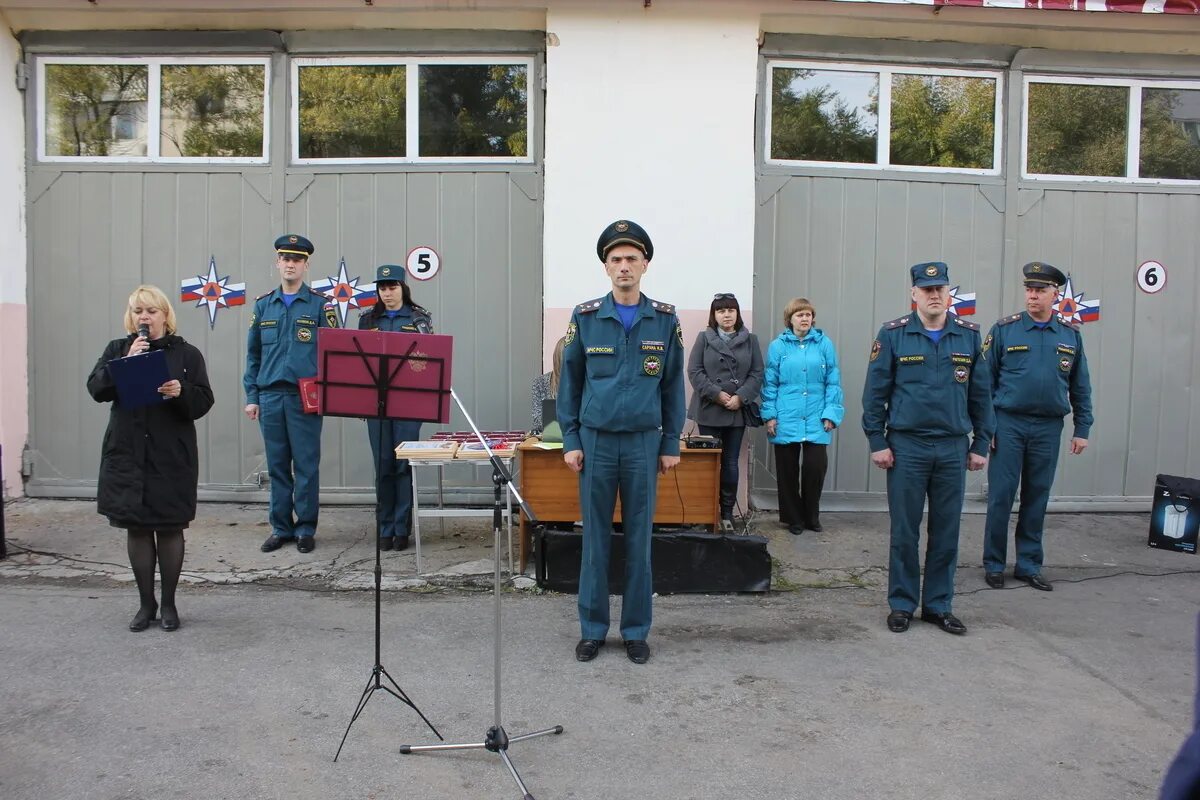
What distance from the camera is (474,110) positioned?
7.87m

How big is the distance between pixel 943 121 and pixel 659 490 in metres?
4.32

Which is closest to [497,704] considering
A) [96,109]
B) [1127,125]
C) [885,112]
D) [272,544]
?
[272,544]

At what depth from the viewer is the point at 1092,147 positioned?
26.9 ft

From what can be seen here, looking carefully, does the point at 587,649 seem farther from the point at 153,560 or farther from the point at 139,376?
the point at 139,376

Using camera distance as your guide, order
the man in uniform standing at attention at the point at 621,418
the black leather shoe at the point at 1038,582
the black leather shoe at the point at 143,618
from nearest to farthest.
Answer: the man in uniform standing at attention at the point at 621,418 < the black leather shoe at the point at 143,618 < the black leather shoe at the point at 1038,582

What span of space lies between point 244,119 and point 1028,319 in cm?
641

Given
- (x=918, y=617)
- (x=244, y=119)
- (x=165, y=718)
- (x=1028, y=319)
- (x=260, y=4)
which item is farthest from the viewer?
(x=244, y=119)

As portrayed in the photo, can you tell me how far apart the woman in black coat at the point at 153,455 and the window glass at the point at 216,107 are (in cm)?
336

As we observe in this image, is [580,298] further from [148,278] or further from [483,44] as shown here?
[148,278]

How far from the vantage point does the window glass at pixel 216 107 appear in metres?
7.95

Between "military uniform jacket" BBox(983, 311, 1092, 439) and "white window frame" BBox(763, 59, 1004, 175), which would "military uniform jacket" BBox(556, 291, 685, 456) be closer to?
"military uniform jacket" BBox(983, 311, 1092, 439)

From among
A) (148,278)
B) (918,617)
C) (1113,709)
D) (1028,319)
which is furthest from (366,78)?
(1113,709)

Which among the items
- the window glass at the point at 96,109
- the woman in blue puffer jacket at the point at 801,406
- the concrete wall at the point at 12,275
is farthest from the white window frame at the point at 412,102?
the woman in blue puffer jacket at the point at 801,406

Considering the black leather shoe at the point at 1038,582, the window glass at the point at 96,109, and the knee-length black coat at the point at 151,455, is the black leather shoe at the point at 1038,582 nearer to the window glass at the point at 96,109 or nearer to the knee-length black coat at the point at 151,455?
the knee-length black coat at the point at 151,455
